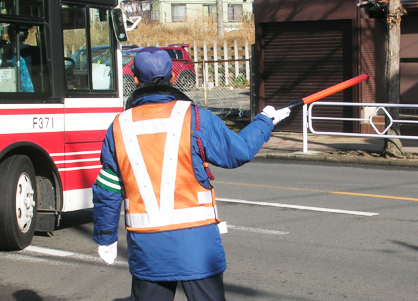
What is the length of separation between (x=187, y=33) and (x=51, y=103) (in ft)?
127

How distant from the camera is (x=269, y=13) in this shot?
17.1 m

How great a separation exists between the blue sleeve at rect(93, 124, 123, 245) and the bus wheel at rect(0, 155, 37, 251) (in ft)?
10.7

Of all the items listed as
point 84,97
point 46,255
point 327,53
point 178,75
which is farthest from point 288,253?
point 178,75

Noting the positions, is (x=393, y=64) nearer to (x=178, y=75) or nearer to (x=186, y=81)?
(x=178, y=75)

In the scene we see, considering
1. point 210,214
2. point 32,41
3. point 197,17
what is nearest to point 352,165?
point 32,41

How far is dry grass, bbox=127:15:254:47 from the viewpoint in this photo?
40.2 metres

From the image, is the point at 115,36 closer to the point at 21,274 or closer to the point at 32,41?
the point at 32,41

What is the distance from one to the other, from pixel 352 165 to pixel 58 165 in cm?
747

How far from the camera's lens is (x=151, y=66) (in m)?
2.98

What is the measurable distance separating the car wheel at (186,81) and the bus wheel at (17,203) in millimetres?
15966

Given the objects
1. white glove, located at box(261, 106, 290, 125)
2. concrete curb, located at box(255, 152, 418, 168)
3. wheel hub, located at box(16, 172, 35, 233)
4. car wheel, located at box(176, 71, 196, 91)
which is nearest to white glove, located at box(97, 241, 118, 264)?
white glove, located at box(261, 106, 290, 125)

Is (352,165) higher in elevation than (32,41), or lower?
lower

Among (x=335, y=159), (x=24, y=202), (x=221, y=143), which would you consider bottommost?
(x=335, y=159)

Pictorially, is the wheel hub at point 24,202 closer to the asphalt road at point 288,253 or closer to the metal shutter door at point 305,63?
the asphalt road at point 288,253
